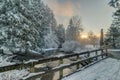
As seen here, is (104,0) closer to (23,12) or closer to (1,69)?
(23,12)

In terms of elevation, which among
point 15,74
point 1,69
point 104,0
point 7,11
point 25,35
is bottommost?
point 15,74

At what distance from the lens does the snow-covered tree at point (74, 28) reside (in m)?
95.8

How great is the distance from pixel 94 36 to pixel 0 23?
3181 inches

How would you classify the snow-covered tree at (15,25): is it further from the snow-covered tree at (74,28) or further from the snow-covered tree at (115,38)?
the snow-covered tree at (74,28)

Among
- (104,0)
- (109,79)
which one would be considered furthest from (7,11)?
(104,0)

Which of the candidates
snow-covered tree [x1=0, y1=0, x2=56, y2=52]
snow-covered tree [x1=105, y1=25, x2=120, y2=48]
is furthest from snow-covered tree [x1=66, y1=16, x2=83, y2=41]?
snow-covered tree [x1=0, y1=0, x2=56, y2=52]

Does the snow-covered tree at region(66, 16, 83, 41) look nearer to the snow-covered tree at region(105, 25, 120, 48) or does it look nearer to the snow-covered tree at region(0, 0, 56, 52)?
the snow-covered tree at region(105, 25, 120, 48)

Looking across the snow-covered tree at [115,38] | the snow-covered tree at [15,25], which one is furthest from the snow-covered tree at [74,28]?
the snow-covered tree at [15,25]

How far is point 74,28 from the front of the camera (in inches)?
3844

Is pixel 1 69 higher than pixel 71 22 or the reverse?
the reverse

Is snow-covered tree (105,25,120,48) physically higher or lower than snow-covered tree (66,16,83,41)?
lower

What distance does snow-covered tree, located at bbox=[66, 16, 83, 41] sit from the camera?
9575 centimetres

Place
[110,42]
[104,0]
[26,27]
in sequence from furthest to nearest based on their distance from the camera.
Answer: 1. [110,42]
2. [104,0]
3. [26,27]

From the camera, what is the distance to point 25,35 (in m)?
18.4
